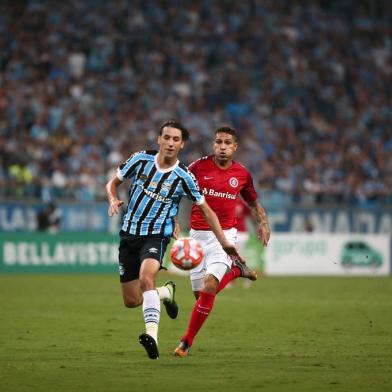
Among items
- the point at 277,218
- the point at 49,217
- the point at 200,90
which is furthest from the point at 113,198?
the point at 200,90

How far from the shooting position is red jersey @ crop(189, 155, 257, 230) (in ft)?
34.7

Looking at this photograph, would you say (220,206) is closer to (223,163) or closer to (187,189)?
(223,163)

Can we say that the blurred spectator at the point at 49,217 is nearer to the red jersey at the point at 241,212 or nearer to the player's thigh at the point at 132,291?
the red jersey at the point at 241,212

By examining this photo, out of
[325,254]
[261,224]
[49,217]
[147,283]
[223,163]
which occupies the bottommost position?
[325,254]

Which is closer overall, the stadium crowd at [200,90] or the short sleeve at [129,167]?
the short sleeve at [129,167]

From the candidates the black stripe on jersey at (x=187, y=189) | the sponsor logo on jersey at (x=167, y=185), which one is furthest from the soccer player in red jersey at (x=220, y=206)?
the sponsor logo on jersey at (x=167, y=185)

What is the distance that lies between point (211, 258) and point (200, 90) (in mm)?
19972

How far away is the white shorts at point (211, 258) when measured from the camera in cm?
1019

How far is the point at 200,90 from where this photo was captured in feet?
98.1

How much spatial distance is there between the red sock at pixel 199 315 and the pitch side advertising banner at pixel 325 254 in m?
16.4

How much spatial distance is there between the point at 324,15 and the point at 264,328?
22811mm

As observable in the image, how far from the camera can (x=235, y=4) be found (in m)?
32.6

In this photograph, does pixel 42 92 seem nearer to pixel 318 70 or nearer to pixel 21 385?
pixel 318 70

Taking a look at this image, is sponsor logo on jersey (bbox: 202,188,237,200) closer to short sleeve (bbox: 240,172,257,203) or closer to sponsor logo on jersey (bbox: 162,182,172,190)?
short sleeve (bbox: 240,172,257,203)
